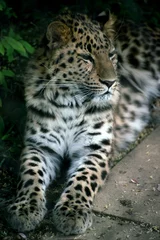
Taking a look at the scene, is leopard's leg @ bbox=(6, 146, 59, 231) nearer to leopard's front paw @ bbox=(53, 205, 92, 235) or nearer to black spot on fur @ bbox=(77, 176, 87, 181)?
leopard's front paw @ bbox=(53, 205, 92, 235)

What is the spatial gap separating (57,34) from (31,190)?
1.24 m

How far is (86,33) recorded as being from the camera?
16.7 ft

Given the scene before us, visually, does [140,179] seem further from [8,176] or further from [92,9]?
[92,9]

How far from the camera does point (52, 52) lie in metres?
5.05

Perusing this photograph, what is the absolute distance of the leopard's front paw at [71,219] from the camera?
4324 mm

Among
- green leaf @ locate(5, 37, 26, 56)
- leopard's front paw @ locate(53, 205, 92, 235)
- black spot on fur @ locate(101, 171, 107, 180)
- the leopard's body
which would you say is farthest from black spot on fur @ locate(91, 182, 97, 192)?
green leaf @ locate(5, 37, 26, 56)

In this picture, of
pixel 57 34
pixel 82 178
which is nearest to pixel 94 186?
pixel 82 178

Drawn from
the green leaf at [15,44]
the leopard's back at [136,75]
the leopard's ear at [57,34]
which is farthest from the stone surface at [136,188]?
the green leaf at [15,44]

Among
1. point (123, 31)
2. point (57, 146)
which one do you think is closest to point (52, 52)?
point (57, 146)

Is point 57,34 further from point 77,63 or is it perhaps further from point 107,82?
point 107,82

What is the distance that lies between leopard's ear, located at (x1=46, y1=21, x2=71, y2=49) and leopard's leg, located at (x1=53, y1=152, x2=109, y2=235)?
97 cm

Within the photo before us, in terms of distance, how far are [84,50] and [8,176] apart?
4.12ft

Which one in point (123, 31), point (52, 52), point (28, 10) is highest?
point (52, 52)

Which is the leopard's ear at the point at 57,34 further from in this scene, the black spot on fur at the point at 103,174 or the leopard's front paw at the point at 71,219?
the leopard's front paw at the point at 71,219
